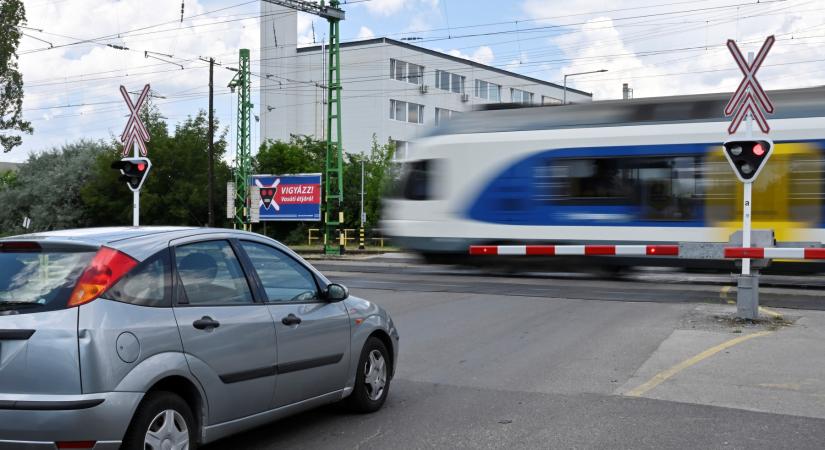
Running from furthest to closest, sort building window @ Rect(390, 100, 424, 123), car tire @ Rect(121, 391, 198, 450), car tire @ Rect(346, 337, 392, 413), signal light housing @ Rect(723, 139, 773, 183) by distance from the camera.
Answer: building window @ Rect(390, 100, 424, 123) < signal light housing @ Rect(723, 139, 773, 183) < car tire @ Rect(346, 337, 392, 413) < car tire @ Rect(121, 391, 198, 450)

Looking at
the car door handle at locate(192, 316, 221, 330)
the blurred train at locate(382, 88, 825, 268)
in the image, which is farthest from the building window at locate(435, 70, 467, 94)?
the car door handle at locate(192, 316, 221, 330)

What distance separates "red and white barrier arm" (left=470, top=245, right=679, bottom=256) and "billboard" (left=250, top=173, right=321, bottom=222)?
24.5 meters

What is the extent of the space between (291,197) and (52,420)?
4096 centimetres

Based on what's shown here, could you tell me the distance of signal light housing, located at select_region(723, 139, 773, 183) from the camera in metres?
11.7

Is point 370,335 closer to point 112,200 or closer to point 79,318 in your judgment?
point 79,318

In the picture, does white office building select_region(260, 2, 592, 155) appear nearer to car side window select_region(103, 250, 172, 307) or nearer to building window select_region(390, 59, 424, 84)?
building window select_region(390, 59, 424, 84)

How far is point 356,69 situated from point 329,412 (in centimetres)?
5704

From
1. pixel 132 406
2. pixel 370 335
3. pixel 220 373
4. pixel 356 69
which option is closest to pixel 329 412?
pixel 370 335

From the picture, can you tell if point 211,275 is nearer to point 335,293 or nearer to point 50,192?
point 335,293

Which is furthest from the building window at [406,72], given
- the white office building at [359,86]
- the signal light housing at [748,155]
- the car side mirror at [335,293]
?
the car side mirror at [335,293]

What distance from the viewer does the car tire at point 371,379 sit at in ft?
21.6

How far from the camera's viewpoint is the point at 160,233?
5266mm

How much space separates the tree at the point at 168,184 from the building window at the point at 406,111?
12489mm

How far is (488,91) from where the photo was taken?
72688 millimetres
